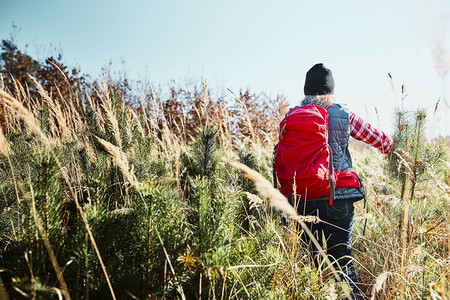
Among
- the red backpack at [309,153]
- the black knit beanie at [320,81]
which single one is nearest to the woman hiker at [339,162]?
the black knit beanie at [320,81]

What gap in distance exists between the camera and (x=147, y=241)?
1167 mm

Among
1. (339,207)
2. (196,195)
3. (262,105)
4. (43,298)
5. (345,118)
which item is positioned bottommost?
(339,207)

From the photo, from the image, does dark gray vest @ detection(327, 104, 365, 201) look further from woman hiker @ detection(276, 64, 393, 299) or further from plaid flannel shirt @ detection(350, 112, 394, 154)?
plaid flannel shirt @ detection(350, 112, 394, 154)

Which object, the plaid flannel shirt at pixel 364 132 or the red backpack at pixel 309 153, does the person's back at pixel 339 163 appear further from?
the red backpack at pixel 309 153

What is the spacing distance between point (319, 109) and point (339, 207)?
2.52 feet

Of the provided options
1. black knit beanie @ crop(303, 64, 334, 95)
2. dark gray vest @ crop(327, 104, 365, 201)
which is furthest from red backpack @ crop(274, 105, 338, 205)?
black knit beanie @ crop(303, 64, 334, 95)

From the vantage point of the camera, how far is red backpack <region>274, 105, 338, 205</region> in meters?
2.02

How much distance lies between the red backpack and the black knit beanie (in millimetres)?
341

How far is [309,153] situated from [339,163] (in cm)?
30

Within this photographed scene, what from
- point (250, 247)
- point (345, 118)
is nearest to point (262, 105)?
point (345, 118)

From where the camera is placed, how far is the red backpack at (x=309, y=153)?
6.64 feet

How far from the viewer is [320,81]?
95.1 inches

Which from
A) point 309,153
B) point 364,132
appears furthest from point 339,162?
point 364,132

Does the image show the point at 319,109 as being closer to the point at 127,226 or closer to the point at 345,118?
the point at 345,118
